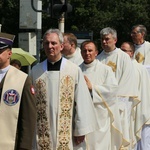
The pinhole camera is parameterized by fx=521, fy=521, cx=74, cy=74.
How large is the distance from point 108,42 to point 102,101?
55.2 inches

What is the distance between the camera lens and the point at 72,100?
5844 millimetres

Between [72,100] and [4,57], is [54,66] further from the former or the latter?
[4,57]

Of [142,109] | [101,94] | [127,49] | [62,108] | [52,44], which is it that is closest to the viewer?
[52,44]

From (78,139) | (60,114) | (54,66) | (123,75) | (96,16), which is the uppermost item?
(96,16)

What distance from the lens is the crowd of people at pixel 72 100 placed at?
4660 mm

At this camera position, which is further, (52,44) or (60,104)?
(60,104)

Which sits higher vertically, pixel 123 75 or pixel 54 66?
pixel 54 66

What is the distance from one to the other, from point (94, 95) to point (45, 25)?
3621 centimetres

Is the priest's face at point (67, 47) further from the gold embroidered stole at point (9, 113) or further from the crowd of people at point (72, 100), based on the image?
the gold embroidered stole at point (9, 113)

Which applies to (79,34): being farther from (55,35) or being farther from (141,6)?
(141,6)

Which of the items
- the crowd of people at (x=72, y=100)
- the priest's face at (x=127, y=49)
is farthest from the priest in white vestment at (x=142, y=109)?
the priest's face at (x=127, y=49)

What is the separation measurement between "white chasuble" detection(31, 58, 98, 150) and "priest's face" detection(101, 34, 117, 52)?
87.9 inches

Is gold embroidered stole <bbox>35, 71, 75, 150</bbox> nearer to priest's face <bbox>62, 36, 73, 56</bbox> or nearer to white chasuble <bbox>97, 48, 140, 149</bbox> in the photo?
priest's face <bbox>62, 36, 73, 56</bbox>

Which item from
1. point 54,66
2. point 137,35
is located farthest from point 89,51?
point 137,35
